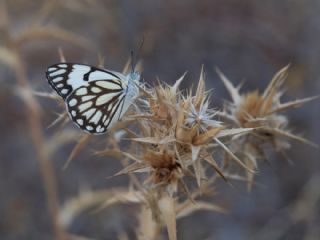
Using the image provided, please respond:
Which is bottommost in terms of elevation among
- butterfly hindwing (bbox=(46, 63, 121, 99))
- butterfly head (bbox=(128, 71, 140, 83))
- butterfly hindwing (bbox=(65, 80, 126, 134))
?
butterfly hindwing (bbox=(65, 80, 126, 134))

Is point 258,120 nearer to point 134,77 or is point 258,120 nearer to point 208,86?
point 134,77

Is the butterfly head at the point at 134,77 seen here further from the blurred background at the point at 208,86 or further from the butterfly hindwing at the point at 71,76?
the blurred background at the point at 208,86

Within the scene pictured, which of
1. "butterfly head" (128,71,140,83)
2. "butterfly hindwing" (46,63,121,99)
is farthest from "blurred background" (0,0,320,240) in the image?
"butterfly head" (128,71,140,83)

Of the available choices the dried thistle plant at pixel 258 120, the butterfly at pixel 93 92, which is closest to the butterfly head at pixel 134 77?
the butterfly at pixel 93 92

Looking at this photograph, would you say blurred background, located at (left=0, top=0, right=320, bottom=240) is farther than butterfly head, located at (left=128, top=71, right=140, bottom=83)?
Yes

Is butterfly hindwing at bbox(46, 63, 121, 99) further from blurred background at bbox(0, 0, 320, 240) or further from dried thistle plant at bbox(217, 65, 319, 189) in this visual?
blurred background at bbox(0, 0, 320, 240)

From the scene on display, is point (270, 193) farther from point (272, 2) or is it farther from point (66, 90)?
point (66, 90)

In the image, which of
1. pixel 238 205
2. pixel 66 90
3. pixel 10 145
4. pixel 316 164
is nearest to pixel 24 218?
pixel 10 145
